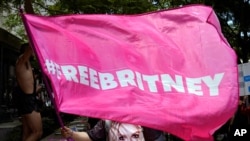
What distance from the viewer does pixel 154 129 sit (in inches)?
131

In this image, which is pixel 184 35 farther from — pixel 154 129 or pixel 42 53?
pixel 42 53

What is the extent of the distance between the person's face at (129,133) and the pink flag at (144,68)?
13cm

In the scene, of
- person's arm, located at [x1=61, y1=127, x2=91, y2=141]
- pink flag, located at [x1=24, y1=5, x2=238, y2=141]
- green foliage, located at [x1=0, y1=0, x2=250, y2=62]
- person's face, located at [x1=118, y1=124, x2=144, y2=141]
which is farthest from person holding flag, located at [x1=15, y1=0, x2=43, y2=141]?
green foliage, located at [x1=0, y1=0, x2=250, y2=62]

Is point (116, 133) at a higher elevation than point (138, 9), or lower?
higher

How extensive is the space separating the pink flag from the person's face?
0.13 m

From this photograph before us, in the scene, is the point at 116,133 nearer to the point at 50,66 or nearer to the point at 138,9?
the point at 50,66

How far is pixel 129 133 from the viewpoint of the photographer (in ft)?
10.9

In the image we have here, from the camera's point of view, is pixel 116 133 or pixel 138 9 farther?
pixel 138 9

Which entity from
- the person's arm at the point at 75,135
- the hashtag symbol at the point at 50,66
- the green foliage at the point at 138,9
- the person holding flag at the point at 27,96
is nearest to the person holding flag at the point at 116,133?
the person's arm at the point at 75,135

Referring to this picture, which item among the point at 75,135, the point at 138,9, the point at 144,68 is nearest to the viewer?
the point at 75,135

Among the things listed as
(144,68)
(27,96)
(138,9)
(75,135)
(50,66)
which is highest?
(50,66)

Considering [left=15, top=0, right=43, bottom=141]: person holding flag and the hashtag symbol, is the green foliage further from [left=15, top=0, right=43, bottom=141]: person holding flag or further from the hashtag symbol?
the hashtag symbol

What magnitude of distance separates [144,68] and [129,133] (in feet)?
1.91

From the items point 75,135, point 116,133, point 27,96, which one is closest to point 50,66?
point 75,135
